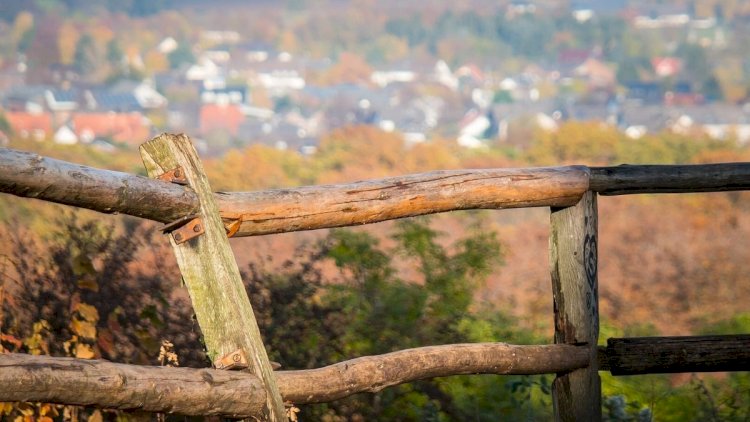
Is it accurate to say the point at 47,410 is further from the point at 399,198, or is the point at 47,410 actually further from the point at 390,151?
the point at 390,151

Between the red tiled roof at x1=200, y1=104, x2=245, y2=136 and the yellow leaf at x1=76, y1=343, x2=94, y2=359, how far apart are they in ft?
210

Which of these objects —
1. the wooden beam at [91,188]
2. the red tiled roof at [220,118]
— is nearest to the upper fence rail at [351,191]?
the wooden beam at [91,188]

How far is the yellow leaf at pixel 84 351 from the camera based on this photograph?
3.38 metres

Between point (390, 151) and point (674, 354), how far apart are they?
30.7 meters

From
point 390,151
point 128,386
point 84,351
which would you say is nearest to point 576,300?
point 128,386

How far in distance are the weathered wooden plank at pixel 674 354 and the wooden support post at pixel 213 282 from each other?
1.08 meters

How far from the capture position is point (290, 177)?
29.7 m

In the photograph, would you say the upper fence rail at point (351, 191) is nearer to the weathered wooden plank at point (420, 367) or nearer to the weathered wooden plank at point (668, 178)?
the weathered wooden plank at point (668, 178)

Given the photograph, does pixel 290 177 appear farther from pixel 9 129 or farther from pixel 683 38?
pixel 683 38

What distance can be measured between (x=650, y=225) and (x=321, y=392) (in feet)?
57.3

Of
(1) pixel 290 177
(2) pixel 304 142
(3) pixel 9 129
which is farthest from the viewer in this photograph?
(2) pixel 304 142

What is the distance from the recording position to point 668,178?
120 inches

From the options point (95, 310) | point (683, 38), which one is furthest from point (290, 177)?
point (683, 38)

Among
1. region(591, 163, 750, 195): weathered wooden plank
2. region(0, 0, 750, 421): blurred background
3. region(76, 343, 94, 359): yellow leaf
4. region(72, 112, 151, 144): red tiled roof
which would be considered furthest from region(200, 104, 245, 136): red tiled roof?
region(591, 163, 750, 195): weathered wooden plank
